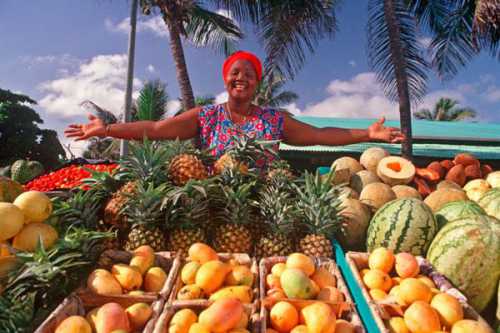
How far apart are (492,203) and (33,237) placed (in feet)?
12.6

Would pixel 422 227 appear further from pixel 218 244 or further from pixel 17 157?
pixel 17 157

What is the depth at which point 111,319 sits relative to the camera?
176 cm

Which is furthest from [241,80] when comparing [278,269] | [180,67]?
[180,67]

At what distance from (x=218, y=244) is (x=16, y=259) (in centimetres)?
129

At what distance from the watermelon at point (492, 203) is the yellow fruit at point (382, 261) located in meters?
1.40

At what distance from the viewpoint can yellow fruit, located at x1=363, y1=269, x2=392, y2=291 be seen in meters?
2.22

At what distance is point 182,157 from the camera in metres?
2.86

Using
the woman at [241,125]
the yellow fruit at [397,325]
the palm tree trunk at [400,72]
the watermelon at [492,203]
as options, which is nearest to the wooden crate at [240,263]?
the yellow fruit at [397,325]


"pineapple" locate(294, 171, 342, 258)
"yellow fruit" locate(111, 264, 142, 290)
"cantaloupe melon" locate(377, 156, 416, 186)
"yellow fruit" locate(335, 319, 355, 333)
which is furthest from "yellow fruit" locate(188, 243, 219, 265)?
"cantaloupe melon" locate(377, 156, 416, 186)

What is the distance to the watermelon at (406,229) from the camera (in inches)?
112

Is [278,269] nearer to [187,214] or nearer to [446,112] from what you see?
[187,214]

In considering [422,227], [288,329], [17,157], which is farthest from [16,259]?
[17,157]

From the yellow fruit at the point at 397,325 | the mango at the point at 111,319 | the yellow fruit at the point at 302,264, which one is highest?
the yellow fruit at the point at 302,264

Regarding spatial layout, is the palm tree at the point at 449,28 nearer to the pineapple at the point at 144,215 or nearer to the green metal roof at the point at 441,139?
the green metal roof at the point at 441,139
